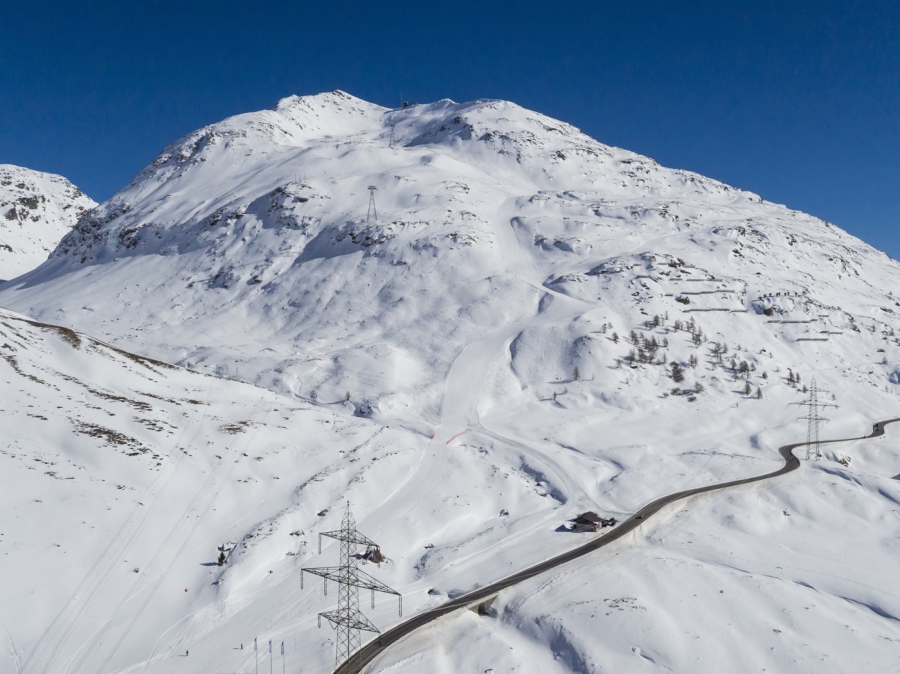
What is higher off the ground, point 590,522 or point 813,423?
point 813,423

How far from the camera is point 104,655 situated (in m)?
28.0

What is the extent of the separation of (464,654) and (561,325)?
2352 inches

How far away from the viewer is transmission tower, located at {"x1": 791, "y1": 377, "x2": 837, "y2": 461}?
2350 inches

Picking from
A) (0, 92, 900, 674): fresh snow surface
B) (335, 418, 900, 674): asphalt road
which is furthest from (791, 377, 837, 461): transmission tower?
(335, 418, 900, 674): asphalt road

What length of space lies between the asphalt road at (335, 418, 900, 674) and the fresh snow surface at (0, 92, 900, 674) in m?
0.88

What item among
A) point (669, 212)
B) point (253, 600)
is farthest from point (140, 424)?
point (669, 212)

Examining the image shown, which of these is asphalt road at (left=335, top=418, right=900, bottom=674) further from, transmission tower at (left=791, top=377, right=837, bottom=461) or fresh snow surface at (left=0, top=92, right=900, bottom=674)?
transmission tower at (left=791, top=377, right=837, bottom=461)

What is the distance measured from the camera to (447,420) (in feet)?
216

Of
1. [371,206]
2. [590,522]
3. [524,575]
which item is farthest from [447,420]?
[371,206]

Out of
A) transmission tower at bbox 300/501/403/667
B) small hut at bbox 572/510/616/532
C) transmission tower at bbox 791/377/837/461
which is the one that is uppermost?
transmission tower at bbox 791/377/837/461

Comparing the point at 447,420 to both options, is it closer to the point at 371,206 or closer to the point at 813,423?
the point at 813,423

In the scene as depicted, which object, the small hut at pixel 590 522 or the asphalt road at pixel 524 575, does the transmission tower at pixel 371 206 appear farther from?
the small hut at pixel 590 522

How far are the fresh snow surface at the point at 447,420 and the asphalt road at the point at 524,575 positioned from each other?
879 mm

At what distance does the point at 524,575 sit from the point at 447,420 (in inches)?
1167
